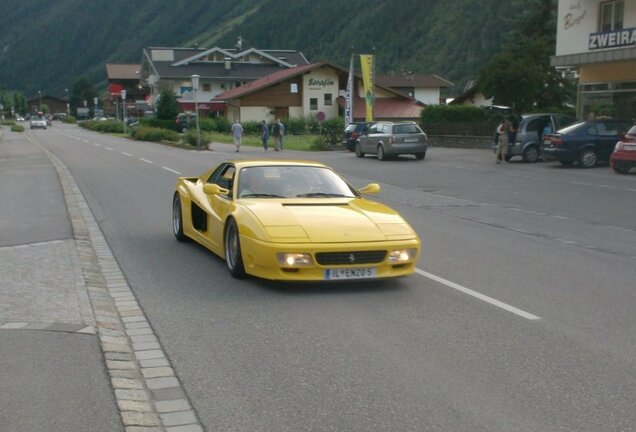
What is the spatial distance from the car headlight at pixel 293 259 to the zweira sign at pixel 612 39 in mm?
27200

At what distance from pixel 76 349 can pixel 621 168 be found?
21.5 metres

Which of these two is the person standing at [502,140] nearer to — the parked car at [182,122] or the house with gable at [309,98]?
the house with gable at [309,98]

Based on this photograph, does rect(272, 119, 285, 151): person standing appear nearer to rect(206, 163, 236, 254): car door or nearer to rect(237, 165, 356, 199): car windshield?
rect(206, 163, 236, 254): car door

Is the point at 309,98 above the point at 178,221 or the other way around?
above

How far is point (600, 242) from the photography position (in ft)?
37.8

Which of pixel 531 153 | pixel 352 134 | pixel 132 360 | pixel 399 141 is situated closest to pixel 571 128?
pixel 531 153

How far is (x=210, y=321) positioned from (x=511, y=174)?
1964 centimetres

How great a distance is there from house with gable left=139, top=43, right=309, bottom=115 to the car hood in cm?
8228

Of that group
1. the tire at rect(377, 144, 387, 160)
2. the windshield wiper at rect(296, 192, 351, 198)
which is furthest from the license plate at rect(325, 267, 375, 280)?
the tire at rect(377, 144, 387, 160)

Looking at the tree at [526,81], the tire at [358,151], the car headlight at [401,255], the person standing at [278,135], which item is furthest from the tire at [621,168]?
the person standing at [278,135]

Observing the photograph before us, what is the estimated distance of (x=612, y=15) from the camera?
111 ft

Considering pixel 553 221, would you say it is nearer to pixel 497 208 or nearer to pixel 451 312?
pixel 497 208

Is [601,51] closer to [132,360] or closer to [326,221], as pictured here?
[326,221]

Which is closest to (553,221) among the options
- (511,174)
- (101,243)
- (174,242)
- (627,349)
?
(174,242)
